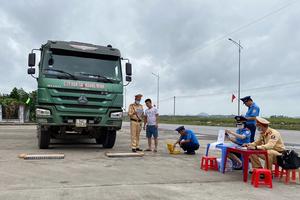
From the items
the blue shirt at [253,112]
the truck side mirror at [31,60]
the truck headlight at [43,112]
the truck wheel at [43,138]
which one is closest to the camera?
the blue shirt at [253,112]

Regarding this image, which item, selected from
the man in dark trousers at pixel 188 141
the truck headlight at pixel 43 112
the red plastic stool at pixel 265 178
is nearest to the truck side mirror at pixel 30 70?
the truck headlight at pixel 43 112

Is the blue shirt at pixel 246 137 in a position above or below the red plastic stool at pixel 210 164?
above

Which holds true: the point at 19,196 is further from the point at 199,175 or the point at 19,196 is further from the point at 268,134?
the point at 268,134

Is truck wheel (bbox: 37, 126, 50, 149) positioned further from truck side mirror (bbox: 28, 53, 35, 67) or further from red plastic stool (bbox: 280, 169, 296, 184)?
red plastic stool (bbox: 280, 169, 296, 184)

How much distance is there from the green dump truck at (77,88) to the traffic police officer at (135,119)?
0.45 meters

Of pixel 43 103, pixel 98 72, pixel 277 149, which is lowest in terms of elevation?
pixel 277 149

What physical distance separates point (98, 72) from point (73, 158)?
2.86 m

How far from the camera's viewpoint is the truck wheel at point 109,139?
1288 cm

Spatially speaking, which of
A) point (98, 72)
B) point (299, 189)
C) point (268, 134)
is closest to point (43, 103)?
point (98, 72)

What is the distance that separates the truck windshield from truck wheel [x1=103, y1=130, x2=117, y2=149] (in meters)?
2.10

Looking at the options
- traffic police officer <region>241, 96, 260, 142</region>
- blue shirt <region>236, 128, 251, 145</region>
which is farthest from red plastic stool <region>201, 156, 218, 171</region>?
traffic police officer <region>241, 96, 260, 142</region>

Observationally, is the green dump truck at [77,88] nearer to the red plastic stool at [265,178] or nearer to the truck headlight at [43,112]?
the truck headlight at [43,112]

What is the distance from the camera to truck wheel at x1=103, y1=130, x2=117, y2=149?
1288 cm

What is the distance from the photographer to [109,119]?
1154 centimetres
